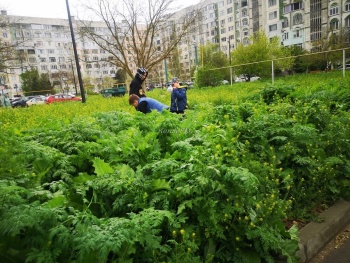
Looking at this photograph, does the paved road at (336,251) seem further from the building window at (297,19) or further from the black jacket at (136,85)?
the building window at (297,19)

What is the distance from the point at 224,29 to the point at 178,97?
7830 centimetres

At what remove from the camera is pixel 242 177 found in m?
2.29

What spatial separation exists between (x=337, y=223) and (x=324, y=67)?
3761 cm

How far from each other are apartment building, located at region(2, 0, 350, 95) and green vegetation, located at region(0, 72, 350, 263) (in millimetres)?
24619

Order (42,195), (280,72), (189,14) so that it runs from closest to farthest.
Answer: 1. (42,195)
2. (189,14)
3. (280,72)

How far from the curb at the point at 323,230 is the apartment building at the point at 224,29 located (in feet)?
83.2

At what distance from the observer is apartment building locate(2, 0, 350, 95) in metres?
46.4

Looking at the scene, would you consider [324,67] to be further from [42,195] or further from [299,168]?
[42,195]

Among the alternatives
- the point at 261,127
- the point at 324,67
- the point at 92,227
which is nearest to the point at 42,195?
the point at 92,227

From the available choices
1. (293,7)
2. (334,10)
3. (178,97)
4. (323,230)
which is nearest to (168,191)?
(323,230)

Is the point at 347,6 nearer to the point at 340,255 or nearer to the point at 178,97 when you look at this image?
the point at 178,97

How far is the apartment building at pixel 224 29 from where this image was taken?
152 feet

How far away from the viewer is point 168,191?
2.60 metres

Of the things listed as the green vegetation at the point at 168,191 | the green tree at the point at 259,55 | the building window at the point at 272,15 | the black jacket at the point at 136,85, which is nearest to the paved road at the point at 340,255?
the green vegetation at the point at 168,191
